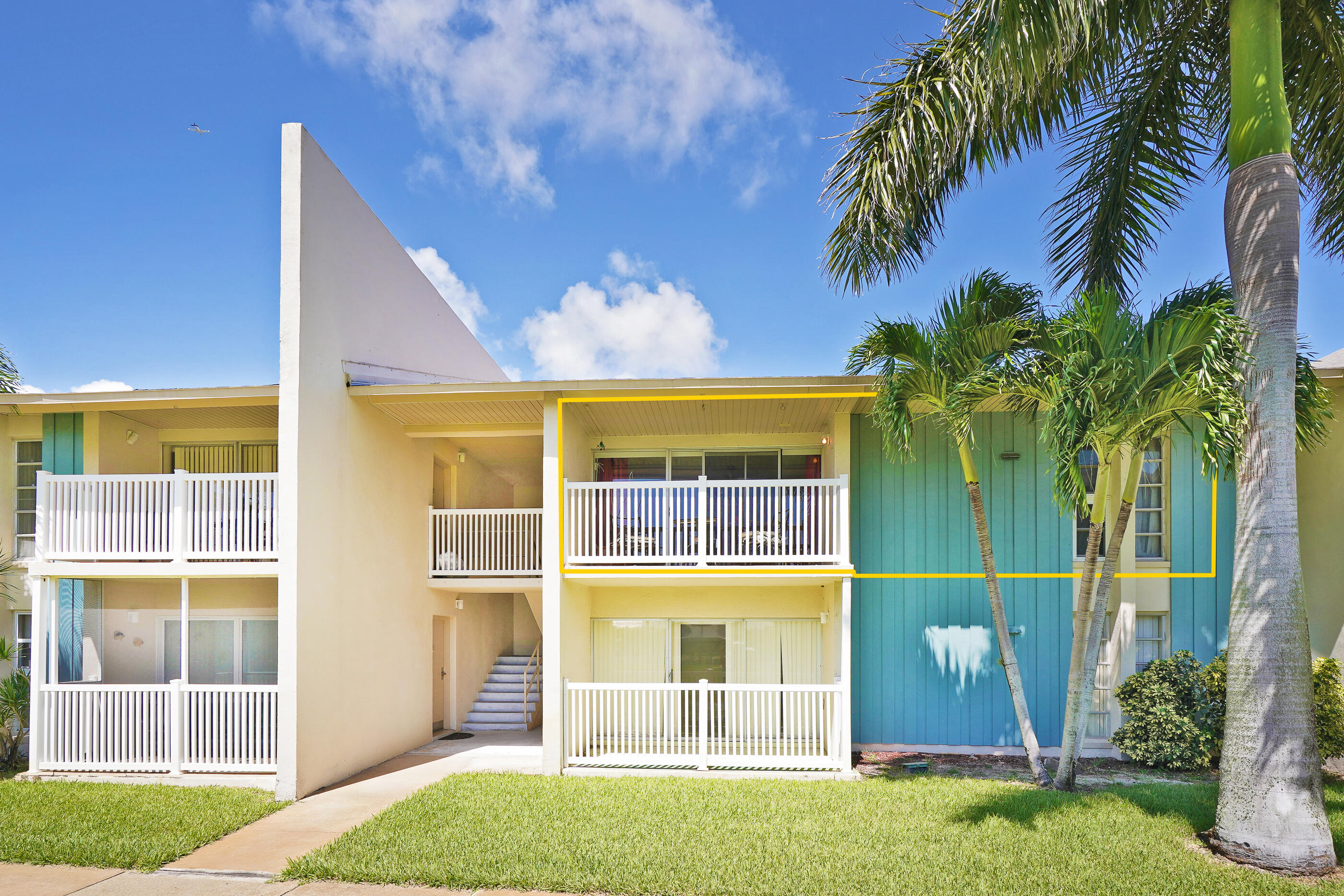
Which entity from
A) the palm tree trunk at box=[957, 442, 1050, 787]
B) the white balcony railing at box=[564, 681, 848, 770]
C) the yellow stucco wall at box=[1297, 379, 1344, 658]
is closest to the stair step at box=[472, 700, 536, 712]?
the white balcony railing at box=[564, 681, 848, 770]

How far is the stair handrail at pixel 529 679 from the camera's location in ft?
42.2

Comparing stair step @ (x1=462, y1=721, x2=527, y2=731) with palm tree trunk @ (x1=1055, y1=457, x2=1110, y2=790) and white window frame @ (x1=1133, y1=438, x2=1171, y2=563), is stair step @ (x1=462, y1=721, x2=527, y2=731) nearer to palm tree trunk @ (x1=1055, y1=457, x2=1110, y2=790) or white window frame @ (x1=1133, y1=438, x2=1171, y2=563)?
palm tree trunk @ (x1=1055, y1=457, x2=1110, y2=790)

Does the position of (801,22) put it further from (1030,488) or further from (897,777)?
(897,777)

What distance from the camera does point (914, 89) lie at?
7.70 m

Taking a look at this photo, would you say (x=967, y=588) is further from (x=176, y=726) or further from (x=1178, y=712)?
(x=176, y=726)

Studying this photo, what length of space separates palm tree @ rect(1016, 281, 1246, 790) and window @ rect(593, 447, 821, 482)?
472 cm

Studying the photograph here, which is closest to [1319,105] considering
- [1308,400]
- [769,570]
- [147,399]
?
[1308,400]

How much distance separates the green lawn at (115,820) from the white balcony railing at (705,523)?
181 inches

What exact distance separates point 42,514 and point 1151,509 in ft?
48.1

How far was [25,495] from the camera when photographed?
1118 cm

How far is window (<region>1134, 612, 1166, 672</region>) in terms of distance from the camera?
34.2 ft

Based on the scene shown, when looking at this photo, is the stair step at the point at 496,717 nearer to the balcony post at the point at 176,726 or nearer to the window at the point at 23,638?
the balcony post at the point at 176,726

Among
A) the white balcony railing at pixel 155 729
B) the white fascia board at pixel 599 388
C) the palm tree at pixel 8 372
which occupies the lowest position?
the white balcony railing at pixel 155 729

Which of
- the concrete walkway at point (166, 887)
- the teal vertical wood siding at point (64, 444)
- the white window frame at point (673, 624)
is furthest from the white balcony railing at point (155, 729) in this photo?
the white window frame at point (673, 624)
